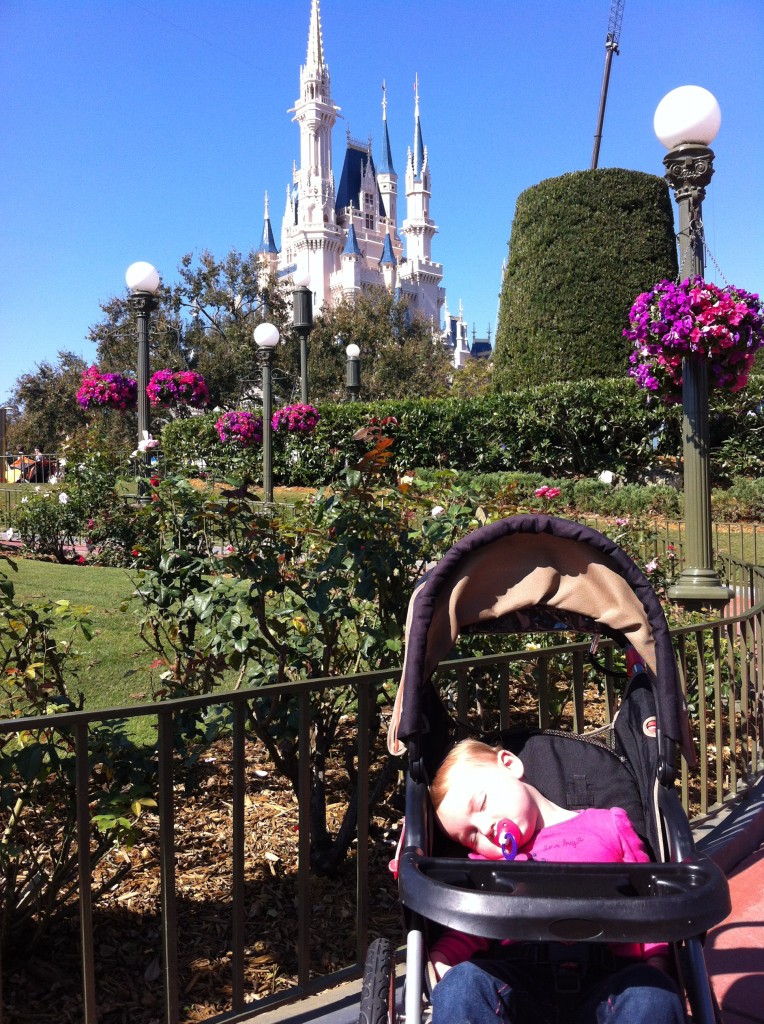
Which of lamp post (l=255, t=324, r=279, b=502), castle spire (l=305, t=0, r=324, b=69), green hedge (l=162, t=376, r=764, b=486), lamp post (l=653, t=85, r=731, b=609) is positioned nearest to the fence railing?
lamp post (l=653, t=85, r=731, b=609)

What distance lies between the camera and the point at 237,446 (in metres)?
18.3

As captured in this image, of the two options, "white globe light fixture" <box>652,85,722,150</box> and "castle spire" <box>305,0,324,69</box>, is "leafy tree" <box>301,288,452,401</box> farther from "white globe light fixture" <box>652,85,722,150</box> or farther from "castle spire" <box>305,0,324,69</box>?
"castle spire" <box>305,0,324,69</box>

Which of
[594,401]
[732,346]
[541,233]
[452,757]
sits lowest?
[452,757]

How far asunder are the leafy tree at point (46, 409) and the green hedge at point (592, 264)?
1255 inches

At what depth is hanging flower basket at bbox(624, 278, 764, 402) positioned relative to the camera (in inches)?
233

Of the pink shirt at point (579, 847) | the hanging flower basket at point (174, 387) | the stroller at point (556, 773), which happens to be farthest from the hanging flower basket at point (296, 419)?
the pink shirt at point (579, 847)

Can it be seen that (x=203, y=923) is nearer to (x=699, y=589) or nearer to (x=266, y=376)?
(x=699, y=589)

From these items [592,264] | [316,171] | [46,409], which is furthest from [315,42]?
[592,264]

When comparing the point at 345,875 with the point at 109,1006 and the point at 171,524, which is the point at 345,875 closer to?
the point at 109,1006

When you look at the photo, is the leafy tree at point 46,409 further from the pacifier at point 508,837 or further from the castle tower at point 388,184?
the castle tower at point 388,184

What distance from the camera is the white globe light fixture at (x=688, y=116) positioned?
237 inches

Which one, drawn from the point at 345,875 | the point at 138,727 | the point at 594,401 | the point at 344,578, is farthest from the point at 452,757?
the point at 594,401

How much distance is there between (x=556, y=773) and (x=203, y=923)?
1.60 meters

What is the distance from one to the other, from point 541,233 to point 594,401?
447 cm
